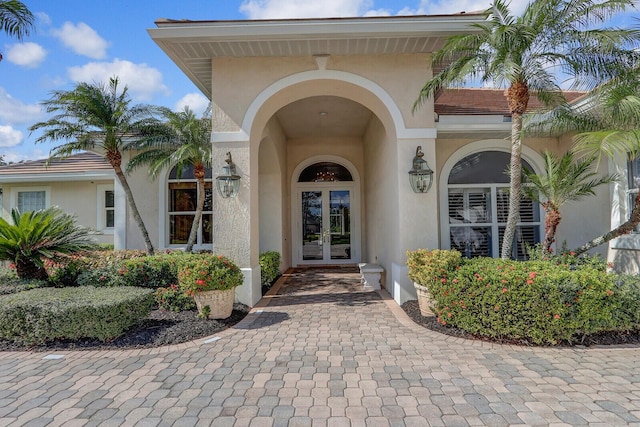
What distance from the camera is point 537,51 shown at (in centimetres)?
550

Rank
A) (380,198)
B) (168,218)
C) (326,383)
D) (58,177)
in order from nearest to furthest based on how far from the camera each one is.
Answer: (326,383) → (380,198) → (168,218) → (58,177)

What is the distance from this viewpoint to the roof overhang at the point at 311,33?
617 cm

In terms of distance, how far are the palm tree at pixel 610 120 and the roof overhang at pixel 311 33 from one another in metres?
2.32

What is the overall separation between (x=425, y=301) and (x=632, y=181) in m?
4.86

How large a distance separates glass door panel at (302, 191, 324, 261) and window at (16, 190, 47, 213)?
976 centimetres

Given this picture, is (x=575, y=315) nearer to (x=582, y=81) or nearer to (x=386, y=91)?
(x=582, y=81)

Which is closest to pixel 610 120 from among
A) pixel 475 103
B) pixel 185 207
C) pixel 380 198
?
pixel 475 103

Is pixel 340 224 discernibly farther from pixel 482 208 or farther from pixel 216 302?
pixel 216 302

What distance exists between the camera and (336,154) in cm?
1241

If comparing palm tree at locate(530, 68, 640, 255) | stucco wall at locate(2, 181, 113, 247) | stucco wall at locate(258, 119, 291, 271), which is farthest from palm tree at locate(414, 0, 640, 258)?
stucco wall at locate(2, 181, 113, 247)

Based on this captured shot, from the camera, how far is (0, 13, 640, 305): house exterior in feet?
20.9

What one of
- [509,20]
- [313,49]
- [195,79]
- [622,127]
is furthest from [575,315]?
[195,79]

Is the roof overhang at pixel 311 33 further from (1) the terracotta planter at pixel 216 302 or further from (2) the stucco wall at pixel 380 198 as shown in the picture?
(1) the terracotta planter at pixel 216 302

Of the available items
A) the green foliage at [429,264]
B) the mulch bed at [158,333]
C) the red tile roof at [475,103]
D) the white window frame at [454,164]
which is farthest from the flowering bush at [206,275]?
the red tile roof at [475,103]
